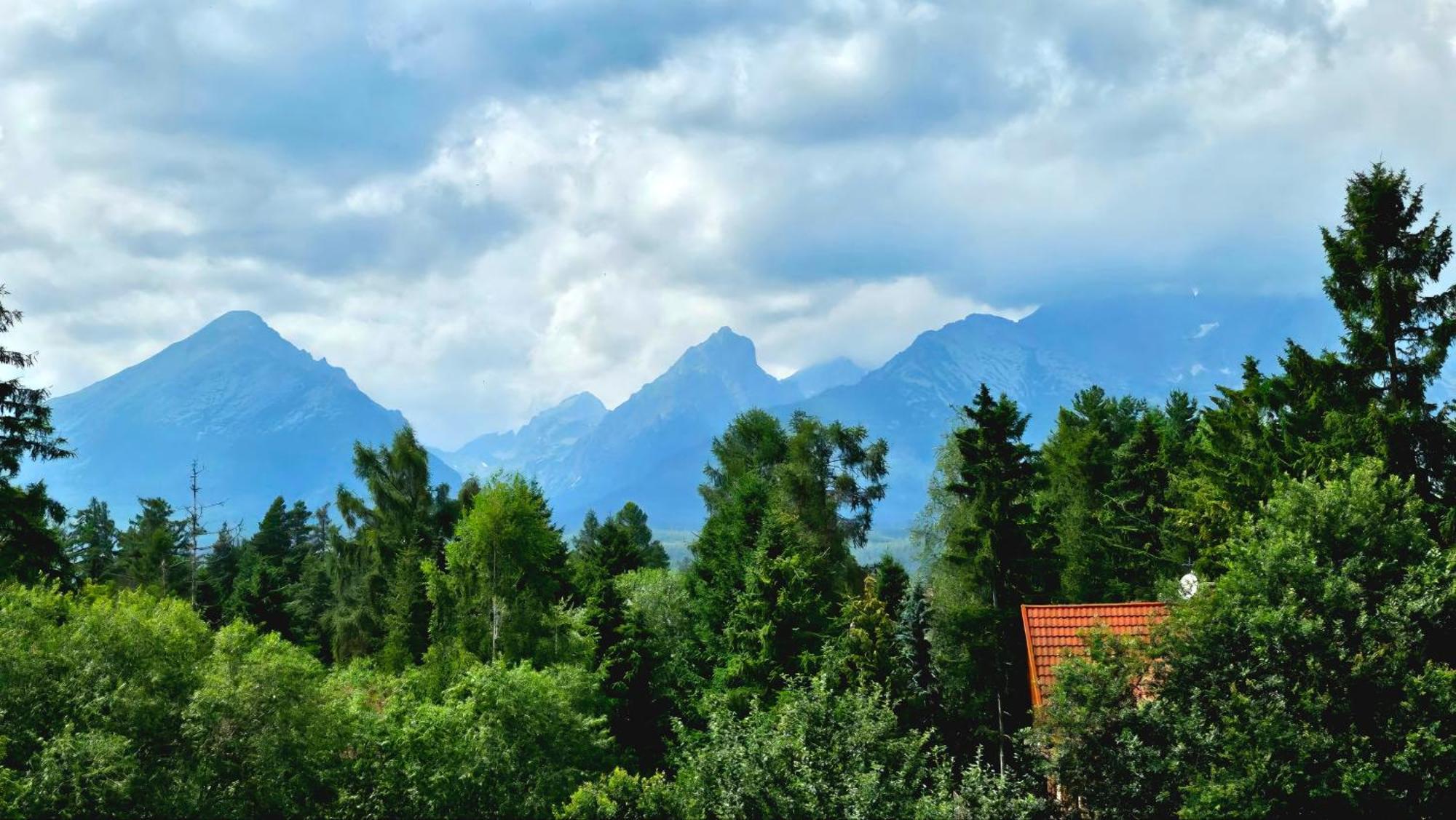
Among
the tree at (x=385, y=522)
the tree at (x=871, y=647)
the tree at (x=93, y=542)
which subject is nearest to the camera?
the tree at (x=871, y=647)

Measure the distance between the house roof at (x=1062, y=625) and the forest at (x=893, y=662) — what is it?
147 cm

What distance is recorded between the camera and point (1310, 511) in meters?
20.3

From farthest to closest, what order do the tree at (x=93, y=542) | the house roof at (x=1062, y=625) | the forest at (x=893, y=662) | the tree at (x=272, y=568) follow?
the tree at (x=93, y=542)
the tree at (x=272, y=568)
the house roof at (x=1062, y=625)
the forest at (x=893, y=662)

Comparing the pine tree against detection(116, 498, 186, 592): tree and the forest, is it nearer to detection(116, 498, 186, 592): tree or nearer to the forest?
the forest

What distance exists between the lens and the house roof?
25.5m

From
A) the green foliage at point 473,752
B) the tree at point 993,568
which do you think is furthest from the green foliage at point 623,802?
the tree at point 993,568

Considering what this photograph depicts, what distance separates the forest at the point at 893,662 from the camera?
→ 59.8 feet

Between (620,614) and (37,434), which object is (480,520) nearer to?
(620,614)

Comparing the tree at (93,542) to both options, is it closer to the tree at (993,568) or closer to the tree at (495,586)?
the tree at (495,586)

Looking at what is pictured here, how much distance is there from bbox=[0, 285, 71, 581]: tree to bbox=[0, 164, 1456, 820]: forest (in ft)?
0.34

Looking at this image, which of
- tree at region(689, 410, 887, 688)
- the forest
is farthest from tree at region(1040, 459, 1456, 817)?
tree at region(689, 410, 887, 688)

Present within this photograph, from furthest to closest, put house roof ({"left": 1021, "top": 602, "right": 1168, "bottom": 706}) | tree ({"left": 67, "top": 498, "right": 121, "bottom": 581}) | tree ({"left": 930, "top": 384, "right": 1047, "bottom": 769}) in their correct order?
tree ({"left": 67, "top": 498, "right": 121, "bottom": 581})
tree ({"left": 930, "top": 384, "right": 1047, "bottom": 769})
house roof ({"left": 1021, "top": 602, "right": 1168, "bottom": 706})

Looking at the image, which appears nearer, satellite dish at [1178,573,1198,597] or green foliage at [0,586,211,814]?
green foliage at [0,586,211,814]

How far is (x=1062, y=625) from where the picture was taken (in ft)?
86.9
